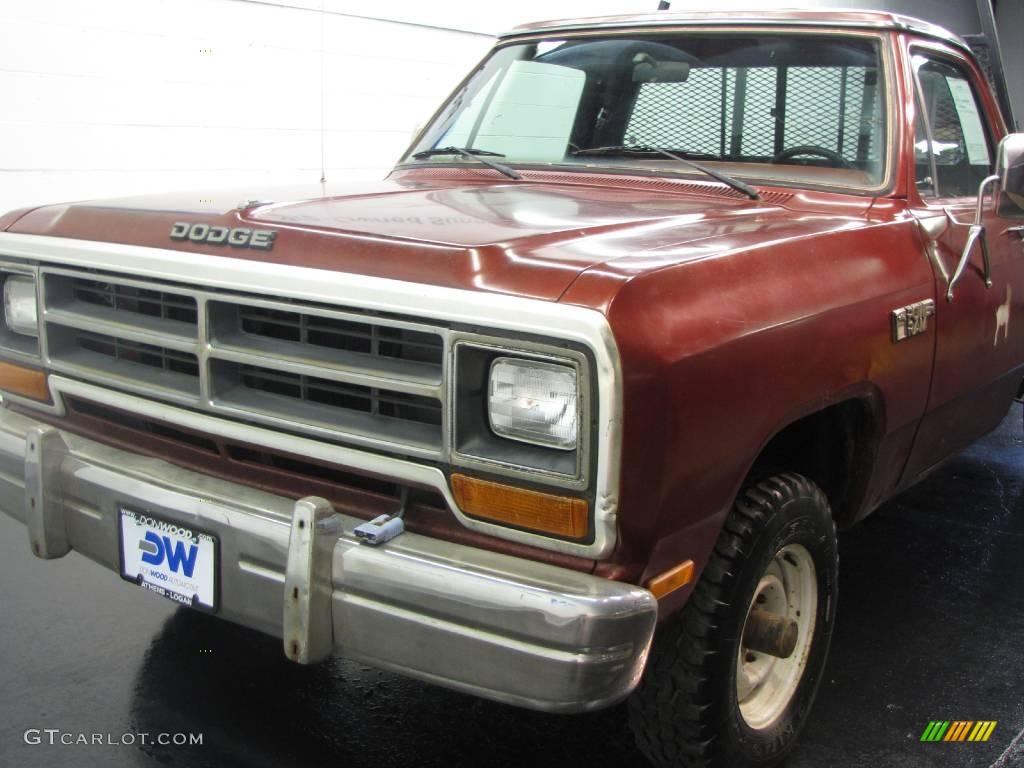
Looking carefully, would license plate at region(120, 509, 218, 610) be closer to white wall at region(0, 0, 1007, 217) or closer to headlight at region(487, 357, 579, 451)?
headlight at region(487, 357, 579, 451)

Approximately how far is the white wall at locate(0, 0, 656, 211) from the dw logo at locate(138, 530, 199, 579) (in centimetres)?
373

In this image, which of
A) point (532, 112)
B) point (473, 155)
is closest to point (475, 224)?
point (473, 155)

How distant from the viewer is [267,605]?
2154 mm

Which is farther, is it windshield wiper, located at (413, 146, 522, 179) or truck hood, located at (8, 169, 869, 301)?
windshield wiper, located at (413, 146, 522, 179)

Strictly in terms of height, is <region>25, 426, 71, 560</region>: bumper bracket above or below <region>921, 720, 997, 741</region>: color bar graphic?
above

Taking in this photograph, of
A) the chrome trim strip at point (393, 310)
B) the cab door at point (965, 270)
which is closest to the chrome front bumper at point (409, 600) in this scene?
the chrome trim strip at point (393, 310)

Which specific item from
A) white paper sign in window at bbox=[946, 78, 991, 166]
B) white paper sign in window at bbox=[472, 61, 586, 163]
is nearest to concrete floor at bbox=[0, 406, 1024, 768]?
white paper sign in window at bbox=[946, 78, 991, 166]

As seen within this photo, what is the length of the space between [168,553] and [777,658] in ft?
4.88

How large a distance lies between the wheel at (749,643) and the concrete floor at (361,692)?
0.86 feet

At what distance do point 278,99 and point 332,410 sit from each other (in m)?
4.84

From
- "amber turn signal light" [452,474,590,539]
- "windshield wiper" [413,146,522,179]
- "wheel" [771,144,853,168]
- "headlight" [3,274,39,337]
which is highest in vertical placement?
"wheel" [771,144,853,168]

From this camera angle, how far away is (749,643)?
255 cm

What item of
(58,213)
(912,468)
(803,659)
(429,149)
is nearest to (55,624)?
(58,213)

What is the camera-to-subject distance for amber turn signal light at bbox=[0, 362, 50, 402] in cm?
278
